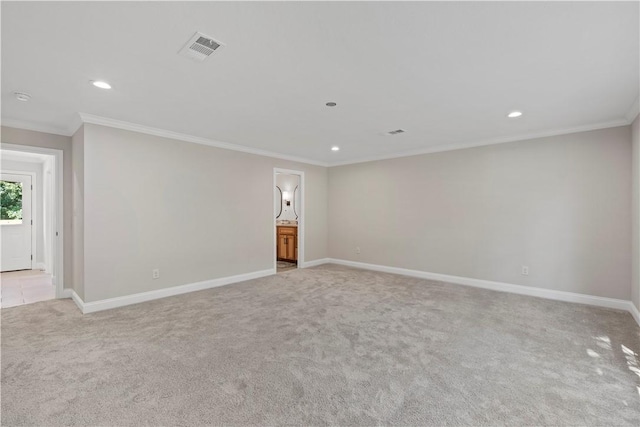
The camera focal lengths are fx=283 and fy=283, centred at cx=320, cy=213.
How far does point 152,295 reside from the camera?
4.10m

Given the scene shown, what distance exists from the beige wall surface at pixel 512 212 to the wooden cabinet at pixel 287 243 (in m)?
1.66

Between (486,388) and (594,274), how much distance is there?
315 cm

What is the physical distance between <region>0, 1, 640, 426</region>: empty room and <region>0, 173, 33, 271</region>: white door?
48 mm

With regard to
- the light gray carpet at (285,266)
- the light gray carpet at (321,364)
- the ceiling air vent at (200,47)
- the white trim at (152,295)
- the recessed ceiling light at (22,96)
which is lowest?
the light gray carpet at (321,364)

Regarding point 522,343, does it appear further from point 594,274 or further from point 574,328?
point 594,274

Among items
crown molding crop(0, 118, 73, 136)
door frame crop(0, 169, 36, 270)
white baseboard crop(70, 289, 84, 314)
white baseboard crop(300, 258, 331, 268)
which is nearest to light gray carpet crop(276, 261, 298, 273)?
white baseboard crop(300, 258, 331, 268)

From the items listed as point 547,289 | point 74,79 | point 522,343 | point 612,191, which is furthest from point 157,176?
point 612,191

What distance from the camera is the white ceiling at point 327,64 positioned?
1709 millimetres

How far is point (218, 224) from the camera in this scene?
16.0ft

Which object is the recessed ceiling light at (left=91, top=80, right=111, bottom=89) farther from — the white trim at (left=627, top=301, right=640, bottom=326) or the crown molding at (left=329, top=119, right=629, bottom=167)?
the white trim at (left=627, top=301, right=640, bottom=326)

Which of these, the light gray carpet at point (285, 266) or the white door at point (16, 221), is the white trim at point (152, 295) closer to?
the light gray carpet at point (285, 266)

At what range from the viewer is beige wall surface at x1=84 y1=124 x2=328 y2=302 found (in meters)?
3.68

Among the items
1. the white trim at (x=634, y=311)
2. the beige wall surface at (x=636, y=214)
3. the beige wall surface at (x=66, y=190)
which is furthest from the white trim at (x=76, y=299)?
the beige wall surface at (x=636, y=214)

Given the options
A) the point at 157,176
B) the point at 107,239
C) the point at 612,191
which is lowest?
the point at 107,239
